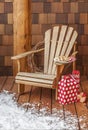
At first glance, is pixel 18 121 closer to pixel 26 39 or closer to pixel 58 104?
pixel 58 104

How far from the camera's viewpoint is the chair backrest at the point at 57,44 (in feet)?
13.5

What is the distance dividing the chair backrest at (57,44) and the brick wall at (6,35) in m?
0.87

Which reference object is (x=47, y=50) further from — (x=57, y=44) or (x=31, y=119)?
(x=31, y=119)

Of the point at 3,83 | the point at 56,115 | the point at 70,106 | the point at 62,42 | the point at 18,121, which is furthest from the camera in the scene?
the point at 3,83

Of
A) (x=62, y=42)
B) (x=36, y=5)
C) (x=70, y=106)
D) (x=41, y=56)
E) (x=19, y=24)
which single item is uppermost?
(x=36, y=5)

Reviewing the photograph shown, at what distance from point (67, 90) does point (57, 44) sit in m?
1.00

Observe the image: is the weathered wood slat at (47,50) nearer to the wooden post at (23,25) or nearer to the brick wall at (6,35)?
the wooden post at (23,25)

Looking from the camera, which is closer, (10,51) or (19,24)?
(19,24)

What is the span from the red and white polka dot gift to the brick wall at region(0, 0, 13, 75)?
64.6 inches

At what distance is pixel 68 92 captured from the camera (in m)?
3.44

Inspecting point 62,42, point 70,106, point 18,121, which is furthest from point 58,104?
point 62,42

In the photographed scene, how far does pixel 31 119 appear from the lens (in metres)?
2.90

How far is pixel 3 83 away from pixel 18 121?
1.69 m

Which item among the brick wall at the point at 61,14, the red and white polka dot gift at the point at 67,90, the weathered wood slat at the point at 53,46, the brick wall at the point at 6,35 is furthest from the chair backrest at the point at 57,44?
the brick wall at the point at 6,35
